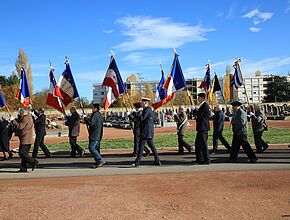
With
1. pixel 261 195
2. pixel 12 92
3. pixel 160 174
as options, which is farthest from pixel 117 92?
pixel 12 92

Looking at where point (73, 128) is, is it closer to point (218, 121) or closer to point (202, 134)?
point (202, 134)

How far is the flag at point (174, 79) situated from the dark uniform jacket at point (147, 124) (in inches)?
161

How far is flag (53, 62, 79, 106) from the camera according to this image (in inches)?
526

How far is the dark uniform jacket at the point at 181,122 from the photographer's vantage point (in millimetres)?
12943

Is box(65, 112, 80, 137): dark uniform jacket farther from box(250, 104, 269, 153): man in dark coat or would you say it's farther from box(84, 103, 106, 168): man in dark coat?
box(250, 104, 269, 153): man in dark coat

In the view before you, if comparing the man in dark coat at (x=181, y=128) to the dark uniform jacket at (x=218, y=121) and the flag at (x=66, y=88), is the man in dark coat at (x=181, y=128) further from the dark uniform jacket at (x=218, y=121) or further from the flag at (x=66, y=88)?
the flag at (x=66, y=88)

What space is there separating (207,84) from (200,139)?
28.8 ft

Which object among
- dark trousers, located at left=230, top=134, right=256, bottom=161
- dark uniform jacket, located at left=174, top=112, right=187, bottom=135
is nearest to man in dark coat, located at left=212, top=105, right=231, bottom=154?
dark uniform jacket, located at left=174, top=112, right=187, bottom=135

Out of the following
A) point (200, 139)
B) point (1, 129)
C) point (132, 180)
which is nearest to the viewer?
point (132, 180)

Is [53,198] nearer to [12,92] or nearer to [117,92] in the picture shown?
[117,92]

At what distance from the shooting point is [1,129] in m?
12.9

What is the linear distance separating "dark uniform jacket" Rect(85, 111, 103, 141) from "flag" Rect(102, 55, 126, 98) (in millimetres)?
3184

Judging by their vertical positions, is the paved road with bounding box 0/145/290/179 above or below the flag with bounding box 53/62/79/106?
below

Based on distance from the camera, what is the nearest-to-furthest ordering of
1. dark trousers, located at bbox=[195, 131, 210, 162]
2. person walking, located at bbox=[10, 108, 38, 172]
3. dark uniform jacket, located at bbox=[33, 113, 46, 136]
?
person walking, located at bbox=[10, 108, 38, 172], dark trousers, located at bbox=[195, 131, 210, 162], dark uniform jacket, located at bbox=[33, 113, 46, 136]
